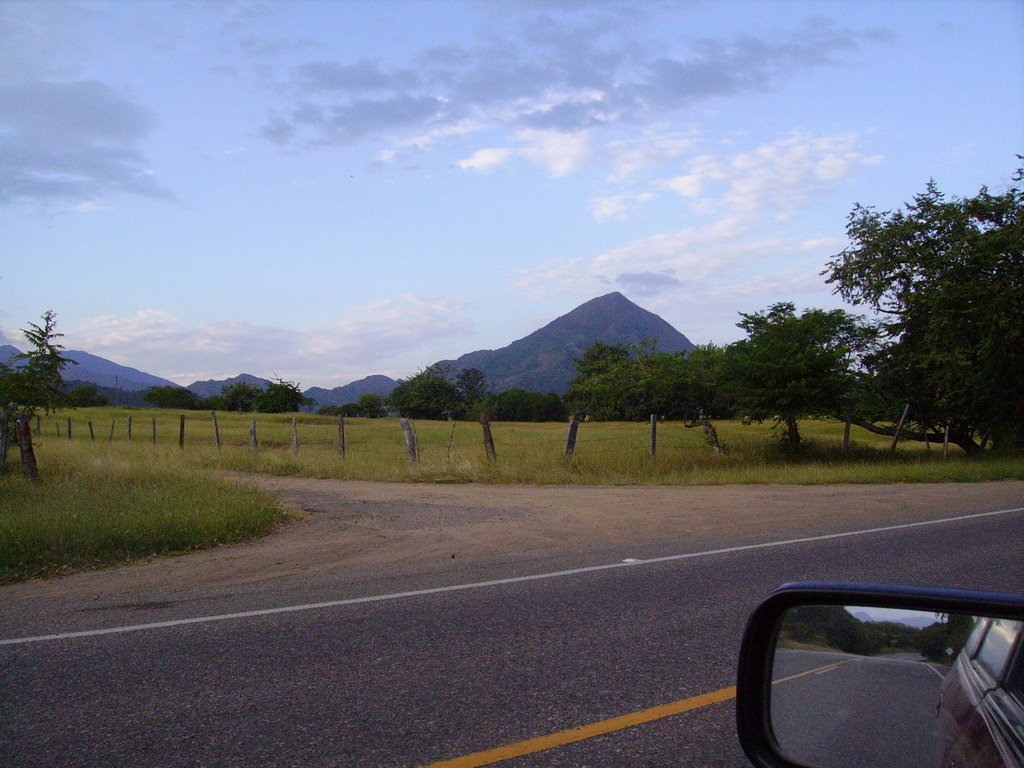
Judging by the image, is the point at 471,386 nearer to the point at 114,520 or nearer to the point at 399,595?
the point at 114,520

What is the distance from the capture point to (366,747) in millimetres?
4121

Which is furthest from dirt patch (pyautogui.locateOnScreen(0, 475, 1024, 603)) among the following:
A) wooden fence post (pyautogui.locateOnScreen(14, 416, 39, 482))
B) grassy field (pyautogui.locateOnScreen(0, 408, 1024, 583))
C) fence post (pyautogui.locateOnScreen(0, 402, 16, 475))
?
fence post (pyautogui.locateOnScreen(0, 402, 16, 475))

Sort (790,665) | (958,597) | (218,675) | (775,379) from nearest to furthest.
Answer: (958,597) < (790,665) < (218,675) < (775,379)

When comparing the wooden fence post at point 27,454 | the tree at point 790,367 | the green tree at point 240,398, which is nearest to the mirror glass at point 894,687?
the wooden fence post at point 27,454

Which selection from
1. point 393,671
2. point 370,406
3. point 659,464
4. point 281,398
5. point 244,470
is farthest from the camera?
point 370,406

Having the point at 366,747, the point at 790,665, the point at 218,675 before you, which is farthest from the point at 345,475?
the point at 790,665

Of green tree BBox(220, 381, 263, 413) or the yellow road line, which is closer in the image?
the yellow road line

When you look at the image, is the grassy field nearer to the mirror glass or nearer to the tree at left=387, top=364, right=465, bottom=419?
the mirror glass

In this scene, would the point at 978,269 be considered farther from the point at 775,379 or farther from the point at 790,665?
the point at 790,665

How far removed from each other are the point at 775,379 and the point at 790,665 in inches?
891

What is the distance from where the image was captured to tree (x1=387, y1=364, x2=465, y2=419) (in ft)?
305

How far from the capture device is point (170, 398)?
10594 centimetres

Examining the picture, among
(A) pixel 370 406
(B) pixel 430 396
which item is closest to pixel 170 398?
(A) pixel 370 406

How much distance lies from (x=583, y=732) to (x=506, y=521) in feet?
26.1
